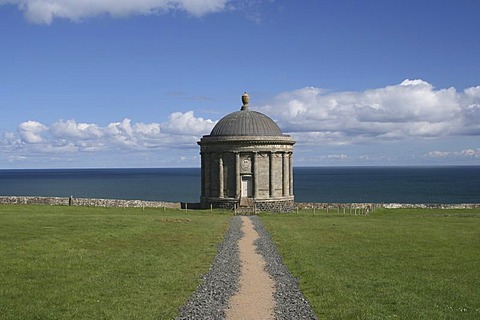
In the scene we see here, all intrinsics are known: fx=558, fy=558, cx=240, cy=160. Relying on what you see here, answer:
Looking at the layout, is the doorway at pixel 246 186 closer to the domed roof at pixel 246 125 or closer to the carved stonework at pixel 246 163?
the carved stonework at pixel 246 163

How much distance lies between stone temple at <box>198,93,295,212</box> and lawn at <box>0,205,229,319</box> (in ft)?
65.4

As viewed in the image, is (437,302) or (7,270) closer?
(437,302)

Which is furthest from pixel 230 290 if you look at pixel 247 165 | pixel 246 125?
pixel 246 125

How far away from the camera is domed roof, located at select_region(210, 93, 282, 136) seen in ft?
193

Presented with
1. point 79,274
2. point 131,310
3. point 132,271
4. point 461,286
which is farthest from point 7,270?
point 461,286

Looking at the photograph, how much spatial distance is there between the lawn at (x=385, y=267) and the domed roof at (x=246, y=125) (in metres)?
17.2

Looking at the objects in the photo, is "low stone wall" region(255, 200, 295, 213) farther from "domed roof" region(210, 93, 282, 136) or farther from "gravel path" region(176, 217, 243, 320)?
"gravel path" region(176, 217, 243, 320)

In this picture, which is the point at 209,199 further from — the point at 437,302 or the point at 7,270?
the point at 437,302

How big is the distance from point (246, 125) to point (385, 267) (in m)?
36.7

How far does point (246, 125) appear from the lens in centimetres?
5928

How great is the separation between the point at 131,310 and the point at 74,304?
190 centimetres

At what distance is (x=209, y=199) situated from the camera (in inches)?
2356

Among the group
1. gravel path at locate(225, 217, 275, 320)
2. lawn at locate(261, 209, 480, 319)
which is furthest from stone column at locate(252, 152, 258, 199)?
gravel path at locate(225, 217, 275, 320)

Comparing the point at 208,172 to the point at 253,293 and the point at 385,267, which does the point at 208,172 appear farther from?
the point at 253,293
